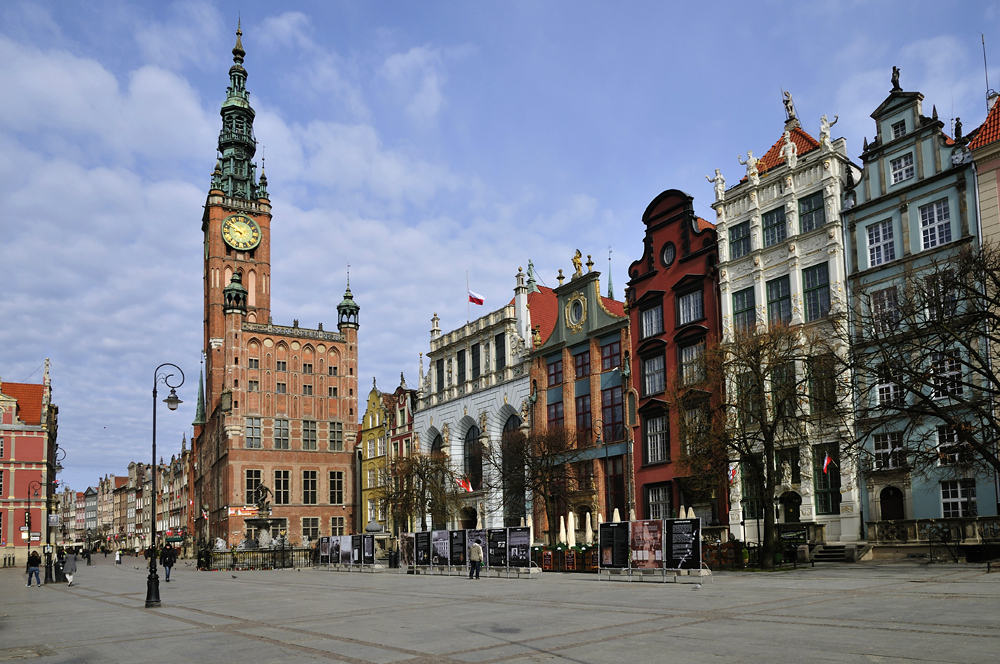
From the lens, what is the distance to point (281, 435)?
A: 8606cm

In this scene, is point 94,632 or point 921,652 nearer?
point 921,652

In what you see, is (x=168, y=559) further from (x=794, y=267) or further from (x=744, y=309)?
(x=794, y=267)

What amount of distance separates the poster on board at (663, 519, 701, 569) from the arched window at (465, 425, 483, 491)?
109 feet

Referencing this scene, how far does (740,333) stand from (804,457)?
600 cm

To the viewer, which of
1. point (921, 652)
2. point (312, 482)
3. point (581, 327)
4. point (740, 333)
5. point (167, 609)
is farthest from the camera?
point (312, 482)

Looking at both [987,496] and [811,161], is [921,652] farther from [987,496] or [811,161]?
[811,161]

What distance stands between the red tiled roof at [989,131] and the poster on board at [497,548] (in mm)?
24863

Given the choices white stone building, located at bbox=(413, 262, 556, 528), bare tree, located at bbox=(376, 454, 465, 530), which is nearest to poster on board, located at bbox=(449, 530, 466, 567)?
white stone building, located at bbox=(413, 262, 556, 528)

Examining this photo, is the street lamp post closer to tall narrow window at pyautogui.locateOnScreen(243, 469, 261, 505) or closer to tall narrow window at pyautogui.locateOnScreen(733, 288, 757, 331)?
tall narrow window at pyautogui.locateOnScreen(733, 288, 757, 331)

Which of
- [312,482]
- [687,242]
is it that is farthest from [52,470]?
[687,242]

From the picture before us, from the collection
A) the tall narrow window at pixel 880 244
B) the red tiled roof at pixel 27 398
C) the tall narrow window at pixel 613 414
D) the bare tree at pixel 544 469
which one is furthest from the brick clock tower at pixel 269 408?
the tall narrow window at pixel 880 244

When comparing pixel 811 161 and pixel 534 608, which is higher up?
pixel 811 161

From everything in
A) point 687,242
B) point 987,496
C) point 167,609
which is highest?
point 687,242

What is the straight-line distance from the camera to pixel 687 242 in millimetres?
46594
